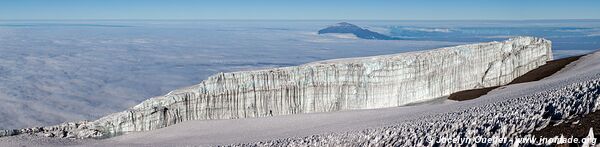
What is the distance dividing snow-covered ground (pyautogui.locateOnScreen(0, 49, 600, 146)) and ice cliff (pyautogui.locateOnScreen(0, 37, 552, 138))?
104 centimetres

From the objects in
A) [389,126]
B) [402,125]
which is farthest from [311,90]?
[402,125]

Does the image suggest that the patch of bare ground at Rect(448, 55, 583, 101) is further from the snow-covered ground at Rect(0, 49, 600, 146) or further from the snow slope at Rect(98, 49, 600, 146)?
the snow-covered ground at Rect(0, 49, 600, 146)

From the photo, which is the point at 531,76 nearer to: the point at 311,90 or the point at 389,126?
the point at 311,90

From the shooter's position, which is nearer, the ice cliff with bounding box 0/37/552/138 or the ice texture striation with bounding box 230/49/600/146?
the ice texture striation with bounding box 230/49/600/146

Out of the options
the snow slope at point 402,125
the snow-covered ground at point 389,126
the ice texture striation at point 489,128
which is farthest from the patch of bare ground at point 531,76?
the ice texture striation at point 489,128

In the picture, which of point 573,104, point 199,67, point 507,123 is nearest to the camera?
point 507,123

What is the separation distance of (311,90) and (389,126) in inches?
556

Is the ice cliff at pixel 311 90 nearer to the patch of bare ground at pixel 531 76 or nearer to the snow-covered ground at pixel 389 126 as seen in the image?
the snow-covered ground at pixel 389 126

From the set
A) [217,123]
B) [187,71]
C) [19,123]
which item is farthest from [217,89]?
[187,71]

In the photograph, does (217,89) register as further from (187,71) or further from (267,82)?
(187,71)

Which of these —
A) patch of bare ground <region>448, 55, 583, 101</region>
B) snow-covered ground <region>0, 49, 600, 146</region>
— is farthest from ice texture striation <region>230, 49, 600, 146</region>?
patch of bare ground <region>448, 55, 583, 101</region>

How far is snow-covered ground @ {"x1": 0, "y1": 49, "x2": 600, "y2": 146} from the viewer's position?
14.0 meters

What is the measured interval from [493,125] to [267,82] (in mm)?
19519

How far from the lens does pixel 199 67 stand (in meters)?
123
